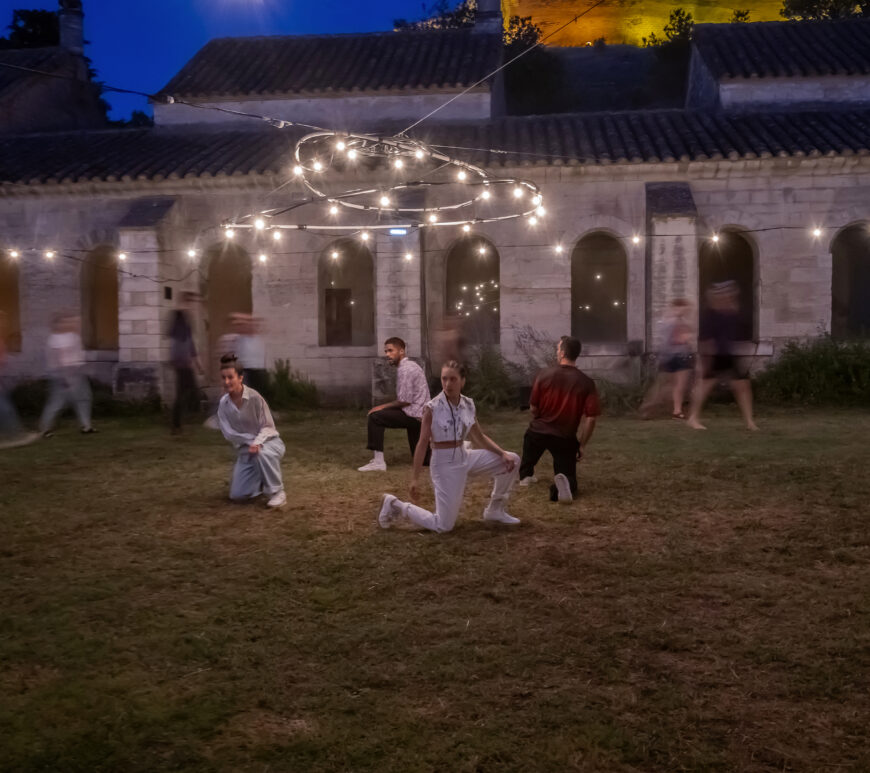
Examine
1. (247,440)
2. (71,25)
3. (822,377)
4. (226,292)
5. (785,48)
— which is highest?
(71,25)

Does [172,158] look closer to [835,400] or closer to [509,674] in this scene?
[835,400]

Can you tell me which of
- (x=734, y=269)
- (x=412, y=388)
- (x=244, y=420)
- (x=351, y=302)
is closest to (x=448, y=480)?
(x=244, y=420)

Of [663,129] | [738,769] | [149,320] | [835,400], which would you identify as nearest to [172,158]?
[149,320]

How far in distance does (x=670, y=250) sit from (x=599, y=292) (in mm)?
6008

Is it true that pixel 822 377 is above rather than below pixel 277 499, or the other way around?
above

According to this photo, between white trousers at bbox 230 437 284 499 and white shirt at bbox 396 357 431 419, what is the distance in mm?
1666

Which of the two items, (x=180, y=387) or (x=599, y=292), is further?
(x=599, y=292)

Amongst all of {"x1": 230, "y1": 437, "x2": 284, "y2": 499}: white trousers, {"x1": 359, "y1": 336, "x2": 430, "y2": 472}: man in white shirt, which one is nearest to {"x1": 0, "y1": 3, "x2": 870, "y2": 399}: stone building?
{"x1": 359, "y1": 336, "x2": 430, "y2": 472}: man in white shirt

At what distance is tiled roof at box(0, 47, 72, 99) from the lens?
1872 centimetres

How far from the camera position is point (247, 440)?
282 inches

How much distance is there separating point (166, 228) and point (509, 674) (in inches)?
516

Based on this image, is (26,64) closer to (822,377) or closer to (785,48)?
(785,48)

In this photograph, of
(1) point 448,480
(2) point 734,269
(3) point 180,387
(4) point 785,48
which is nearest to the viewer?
(1) point 448,480

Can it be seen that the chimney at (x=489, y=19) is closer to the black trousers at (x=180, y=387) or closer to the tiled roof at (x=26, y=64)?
the tiled roof at (x=26, y=64)
